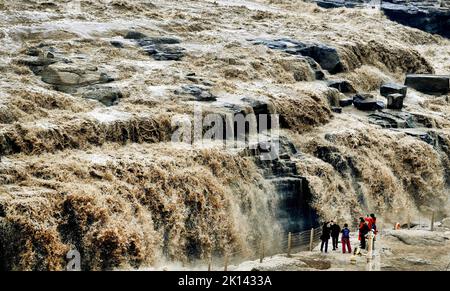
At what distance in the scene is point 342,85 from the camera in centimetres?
3891

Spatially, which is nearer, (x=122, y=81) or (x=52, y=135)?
(x=52, y=135)

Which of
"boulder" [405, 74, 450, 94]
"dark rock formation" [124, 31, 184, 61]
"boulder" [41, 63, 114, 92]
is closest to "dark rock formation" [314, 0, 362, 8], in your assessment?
"boulder" [405, 74, 450, 94]

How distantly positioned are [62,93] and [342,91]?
695 inches

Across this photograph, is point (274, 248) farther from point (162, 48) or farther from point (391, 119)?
point (162, 48)

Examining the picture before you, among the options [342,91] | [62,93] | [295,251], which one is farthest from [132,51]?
[295,251]

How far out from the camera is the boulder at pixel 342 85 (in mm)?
38281

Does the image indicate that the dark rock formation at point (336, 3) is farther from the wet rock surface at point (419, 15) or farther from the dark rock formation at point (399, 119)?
the dark rock formation at point (399, 119)

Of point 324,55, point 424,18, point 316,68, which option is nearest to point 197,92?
point 316,68

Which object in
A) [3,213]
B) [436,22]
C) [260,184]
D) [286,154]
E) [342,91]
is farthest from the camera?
[436,22]

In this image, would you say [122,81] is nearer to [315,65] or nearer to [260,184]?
[260,184]

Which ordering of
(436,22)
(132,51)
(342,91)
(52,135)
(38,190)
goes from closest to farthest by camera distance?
(38,190) → (52,135) → (132,51) → (342,91) → (436,22)

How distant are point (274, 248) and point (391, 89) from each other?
17903 mm

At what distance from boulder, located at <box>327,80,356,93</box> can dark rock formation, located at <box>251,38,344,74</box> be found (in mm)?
2124

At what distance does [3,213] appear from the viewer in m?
18.0
